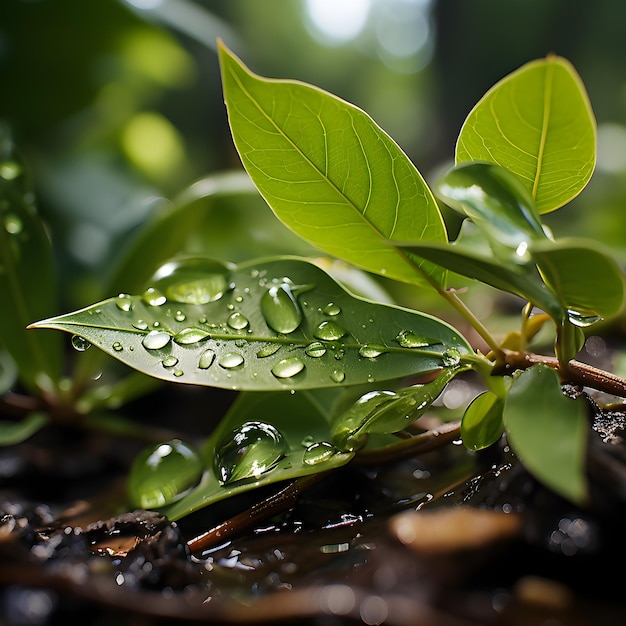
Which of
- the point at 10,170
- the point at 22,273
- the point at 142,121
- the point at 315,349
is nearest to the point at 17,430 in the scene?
the point at 22,273

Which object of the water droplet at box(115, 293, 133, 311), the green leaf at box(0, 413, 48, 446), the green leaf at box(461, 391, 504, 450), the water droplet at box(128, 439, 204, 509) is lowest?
the green leaf at box(0, 413, 48, 446)

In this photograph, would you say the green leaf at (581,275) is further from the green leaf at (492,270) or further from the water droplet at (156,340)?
the water droplet at (156,340)

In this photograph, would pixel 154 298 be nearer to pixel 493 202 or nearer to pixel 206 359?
pixel 206 359

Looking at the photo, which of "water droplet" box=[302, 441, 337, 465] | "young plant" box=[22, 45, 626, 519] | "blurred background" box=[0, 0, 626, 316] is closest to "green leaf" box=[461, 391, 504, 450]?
"young plant" box=[22, 45, 626, 519]

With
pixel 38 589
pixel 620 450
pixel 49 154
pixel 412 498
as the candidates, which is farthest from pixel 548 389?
pixel 49 154

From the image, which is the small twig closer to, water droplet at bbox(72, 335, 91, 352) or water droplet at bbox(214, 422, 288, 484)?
water droplet at bbox(214, 422, 288, 484)

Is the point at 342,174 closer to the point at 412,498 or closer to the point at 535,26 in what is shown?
the point at 412,498

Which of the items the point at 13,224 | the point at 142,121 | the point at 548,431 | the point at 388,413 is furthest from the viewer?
the point at 142,121

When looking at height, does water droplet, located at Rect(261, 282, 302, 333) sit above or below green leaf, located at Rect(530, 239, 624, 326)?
below
